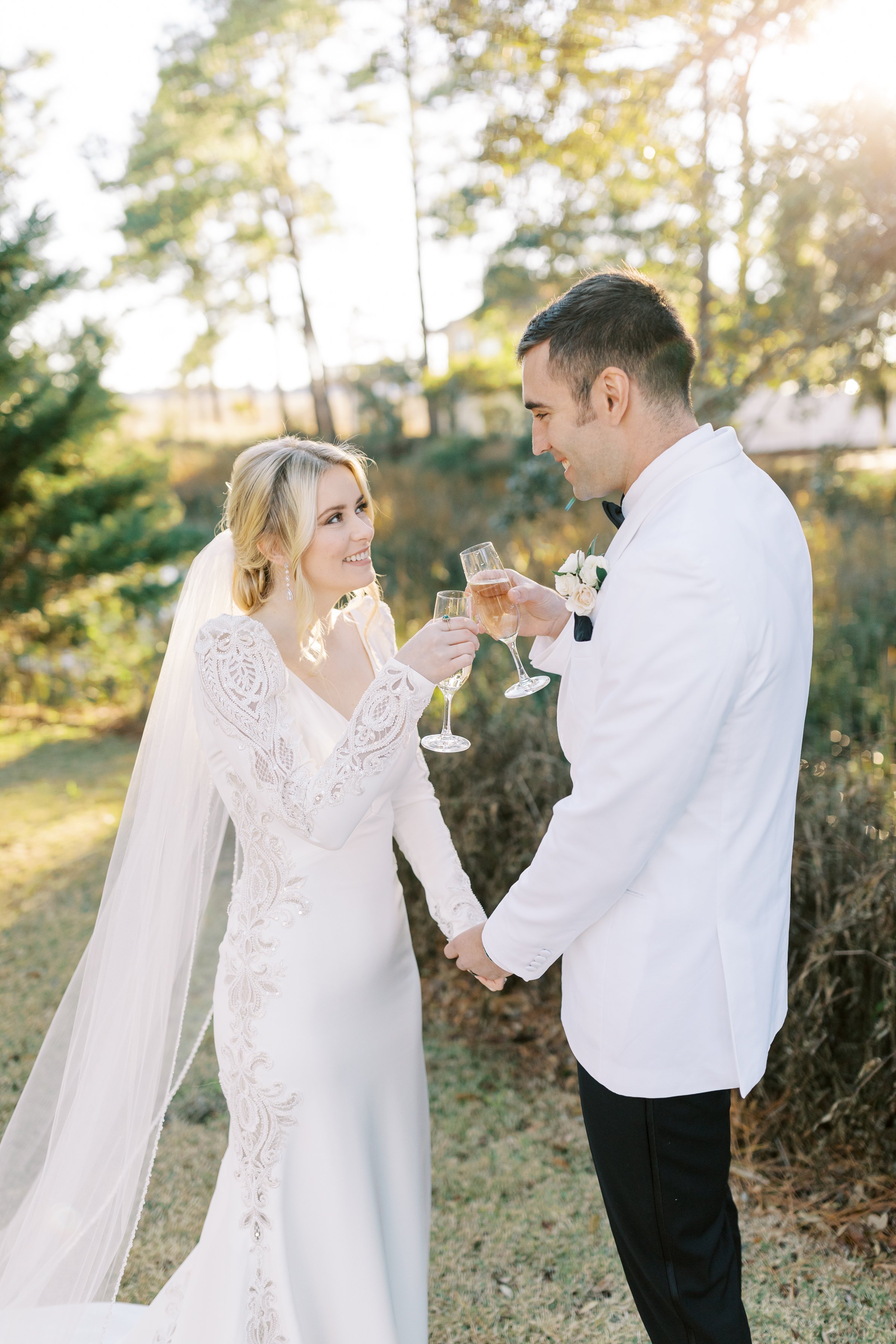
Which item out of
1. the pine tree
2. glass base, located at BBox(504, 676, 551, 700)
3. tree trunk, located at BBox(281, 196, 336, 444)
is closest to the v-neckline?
glass base, located at BBox(504, 676, 551, 700)

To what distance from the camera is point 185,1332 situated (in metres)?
2.38

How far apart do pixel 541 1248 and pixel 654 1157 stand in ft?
4.98

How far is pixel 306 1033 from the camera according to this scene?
7.79ft

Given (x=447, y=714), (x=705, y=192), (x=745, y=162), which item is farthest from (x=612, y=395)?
(x=705, y=192)

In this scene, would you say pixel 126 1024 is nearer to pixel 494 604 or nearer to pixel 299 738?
pixel 299 738

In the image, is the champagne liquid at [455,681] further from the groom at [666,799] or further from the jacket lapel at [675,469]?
the jacket lapel at [675,469]

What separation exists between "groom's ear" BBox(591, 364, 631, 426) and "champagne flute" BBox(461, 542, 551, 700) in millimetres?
433

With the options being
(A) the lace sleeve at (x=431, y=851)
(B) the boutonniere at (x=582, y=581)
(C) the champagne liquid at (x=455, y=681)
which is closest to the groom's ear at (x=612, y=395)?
(B) the boutonniere at (x=582, y=581)

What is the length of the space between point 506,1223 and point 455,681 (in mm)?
2091

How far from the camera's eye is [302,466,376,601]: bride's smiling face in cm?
259

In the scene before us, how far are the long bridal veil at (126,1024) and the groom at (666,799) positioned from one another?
1031mm

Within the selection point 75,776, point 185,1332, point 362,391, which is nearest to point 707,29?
point 185,1332

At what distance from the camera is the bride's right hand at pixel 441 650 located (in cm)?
227

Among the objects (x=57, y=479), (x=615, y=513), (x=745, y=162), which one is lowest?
(x=57, y=479)
